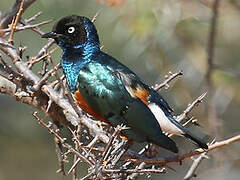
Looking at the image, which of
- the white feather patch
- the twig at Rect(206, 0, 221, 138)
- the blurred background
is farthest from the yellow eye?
the twig at Rect(206, 0, 221, 138)

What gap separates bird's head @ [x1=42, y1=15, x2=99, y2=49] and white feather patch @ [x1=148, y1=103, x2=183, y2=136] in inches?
24.3

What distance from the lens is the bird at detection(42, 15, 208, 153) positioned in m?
4.07

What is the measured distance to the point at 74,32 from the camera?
461cm

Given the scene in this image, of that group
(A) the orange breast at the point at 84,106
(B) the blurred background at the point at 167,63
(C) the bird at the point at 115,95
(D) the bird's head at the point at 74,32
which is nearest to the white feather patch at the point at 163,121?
(C) the bird at the point at 115,95

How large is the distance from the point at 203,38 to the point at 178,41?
1.50 ft

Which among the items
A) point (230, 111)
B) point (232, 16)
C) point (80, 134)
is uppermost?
point (232, 16)

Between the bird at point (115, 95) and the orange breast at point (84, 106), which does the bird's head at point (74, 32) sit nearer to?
the bird at point (115, 95)

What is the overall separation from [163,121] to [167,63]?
118 inches

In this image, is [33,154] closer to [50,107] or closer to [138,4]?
[138,4]

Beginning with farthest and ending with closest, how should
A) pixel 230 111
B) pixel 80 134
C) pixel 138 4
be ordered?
pixel 230 111
pixel 138 4
pixel 80 134

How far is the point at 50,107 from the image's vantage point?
13.8 ft

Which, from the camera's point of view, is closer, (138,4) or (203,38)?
(138,4)

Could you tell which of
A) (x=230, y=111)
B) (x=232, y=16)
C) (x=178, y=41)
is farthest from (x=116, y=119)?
(x=230, y=111)

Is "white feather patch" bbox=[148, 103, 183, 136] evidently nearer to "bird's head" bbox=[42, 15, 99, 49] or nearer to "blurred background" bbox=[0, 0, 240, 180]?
"blurred background" bbox=[0, 0, 240, 180]
